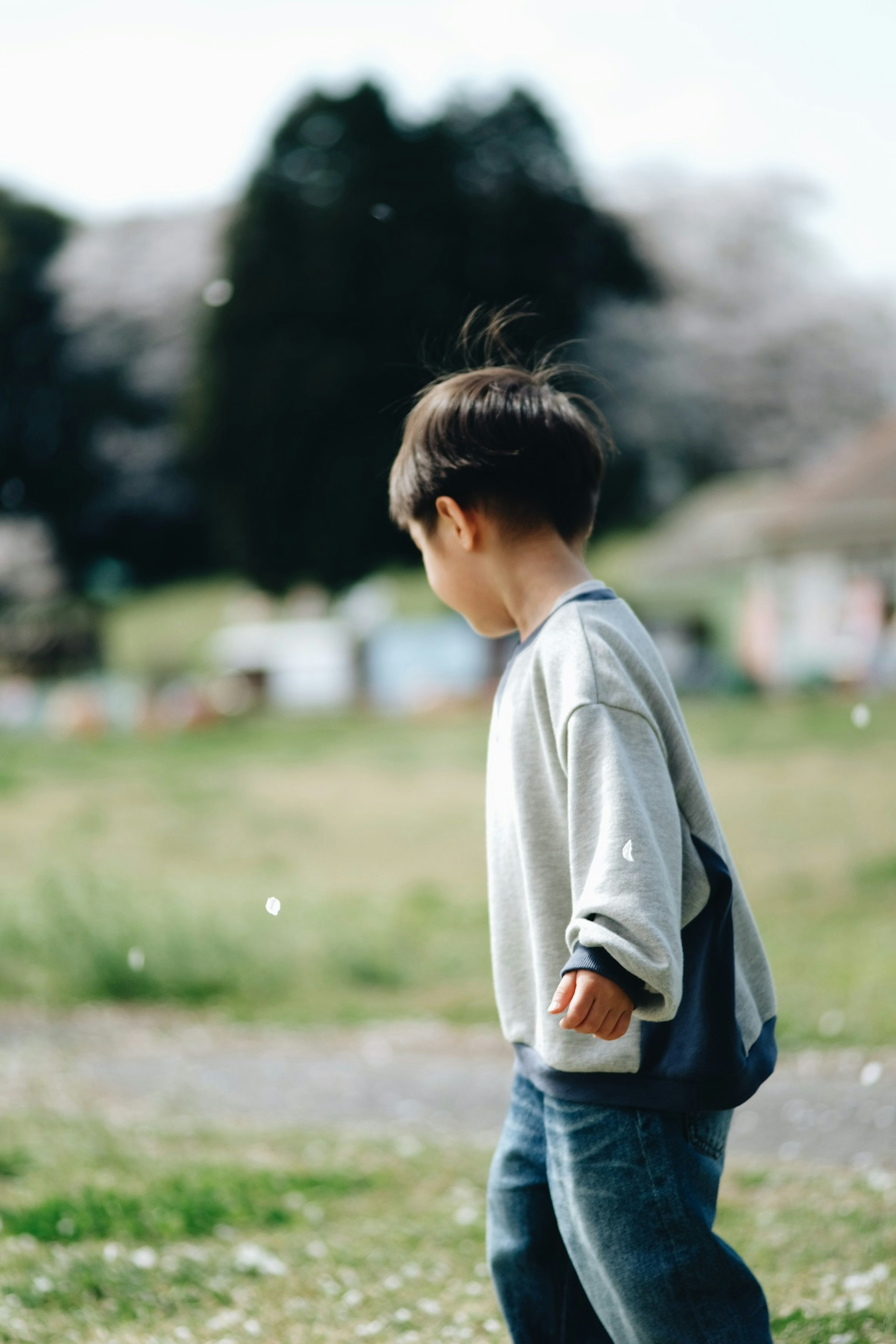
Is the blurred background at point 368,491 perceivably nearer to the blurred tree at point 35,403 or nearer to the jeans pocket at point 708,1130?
the blurred tree at point 35,403

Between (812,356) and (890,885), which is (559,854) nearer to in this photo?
(890,885)

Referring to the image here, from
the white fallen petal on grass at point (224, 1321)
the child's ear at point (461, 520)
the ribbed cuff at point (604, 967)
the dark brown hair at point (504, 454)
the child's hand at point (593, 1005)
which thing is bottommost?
the white fallen petal on grass at point (224, 1321)

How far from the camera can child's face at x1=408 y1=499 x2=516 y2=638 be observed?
1.48 m

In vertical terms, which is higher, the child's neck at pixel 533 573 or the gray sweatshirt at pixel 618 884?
the child's neck at pixel 533 573

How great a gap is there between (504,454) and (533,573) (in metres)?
0.14

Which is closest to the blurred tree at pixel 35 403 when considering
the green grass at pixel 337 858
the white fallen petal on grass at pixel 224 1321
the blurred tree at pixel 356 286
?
the blurred tree at pixel 356 286

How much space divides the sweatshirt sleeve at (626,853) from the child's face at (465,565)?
23cm

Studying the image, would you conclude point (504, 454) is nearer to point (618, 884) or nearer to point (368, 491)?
point (618, 884)

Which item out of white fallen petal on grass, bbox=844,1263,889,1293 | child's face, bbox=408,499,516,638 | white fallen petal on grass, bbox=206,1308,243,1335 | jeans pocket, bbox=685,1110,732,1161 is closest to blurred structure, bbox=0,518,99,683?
white fallen petal on grass, bbox=206,1308,243,1335

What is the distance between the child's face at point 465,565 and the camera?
1.48m

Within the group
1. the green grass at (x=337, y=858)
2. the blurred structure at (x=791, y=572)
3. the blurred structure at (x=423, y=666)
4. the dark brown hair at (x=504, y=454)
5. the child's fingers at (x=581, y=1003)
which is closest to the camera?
the child's fingers at (x=581, y=1003)

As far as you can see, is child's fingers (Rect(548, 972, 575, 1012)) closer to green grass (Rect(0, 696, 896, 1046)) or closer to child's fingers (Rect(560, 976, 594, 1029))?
child's fingers (Rect(560, 976, 594, 1029))

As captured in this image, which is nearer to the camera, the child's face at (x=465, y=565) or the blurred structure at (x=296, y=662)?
the child's face at (x=465, y=565)

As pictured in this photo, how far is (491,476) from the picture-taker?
1.46 m
